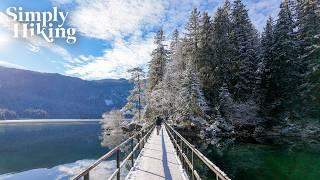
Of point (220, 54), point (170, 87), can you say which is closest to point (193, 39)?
point (220, 54)

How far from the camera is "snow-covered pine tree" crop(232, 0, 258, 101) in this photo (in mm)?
54938

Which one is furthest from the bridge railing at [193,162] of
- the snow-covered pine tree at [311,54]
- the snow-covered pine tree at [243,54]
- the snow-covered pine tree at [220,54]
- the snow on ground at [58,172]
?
the snow-covered pine tree at [243,54]

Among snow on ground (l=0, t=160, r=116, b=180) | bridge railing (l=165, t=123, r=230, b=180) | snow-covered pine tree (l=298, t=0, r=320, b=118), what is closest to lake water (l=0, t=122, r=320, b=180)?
snow on ground (l=0, t=160, r=116, b=180)

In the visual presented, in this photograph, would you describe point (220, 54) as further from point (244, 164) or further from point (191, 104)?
point (244, 164)

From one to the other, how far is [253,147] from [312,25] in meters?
22.8

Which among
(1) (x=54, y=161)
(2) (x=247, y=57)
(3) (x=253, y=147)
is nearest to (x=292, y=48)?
(2) (x=247, y=57)

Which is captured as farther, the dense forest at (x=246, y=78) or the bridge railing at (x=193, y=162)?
the dense forest at (x=246, y=78)

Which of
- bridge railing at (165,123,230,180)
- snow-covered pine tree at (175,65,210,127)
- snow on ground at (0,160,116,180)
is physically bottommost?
snow on ground at (0,160,116,180)

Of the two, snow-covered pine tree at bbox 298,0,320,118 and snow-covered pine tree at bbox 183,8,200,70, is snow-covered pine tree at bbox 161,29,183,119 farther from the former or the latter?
snow-covered pine tree at bbox 298,0,320,118

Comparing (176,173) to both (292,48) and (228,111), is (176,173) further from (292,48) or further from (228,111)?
(292,48)

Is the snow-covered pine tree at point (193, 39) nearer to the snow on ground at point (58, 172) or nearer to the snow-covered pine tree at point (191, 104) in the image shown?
the snow-covered pine tree at point (191, 104)

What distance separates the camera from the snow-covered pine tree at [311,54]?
152ft

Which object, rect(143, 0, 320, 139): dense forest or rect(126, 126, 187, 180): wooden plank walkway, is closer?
rect(126, 126, 187, 180): wooden plank walkway

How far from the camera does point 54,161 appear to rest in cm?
4325
